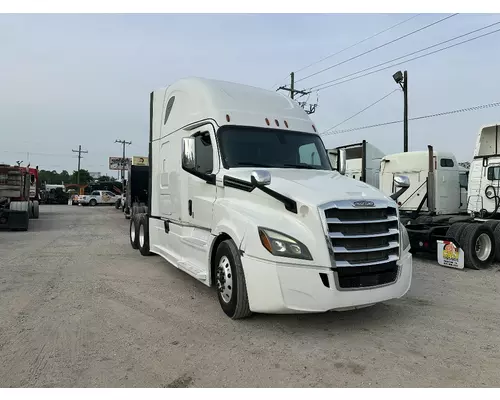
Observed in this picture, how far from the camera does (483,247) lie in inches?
346

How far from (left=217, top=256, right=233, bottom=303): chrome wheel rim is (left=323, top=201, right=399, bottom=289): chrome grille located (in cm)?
135

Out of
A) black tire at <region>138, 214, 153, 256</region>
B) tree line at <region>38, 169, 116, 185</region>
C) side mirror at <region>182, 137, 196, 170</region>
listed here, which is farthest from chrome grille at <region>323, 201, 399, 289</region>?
tree line at <region>38, 169, 116, 185</region>

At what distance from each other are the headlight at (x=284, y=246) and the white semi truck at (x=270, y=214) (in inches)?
0.4

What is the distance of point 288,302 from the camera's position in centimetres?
418

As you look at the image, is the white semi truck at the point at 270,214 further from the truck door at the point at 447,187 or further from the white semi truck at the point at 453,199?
the truck door at the point at 447,187

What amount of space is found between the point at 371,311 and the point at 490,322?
1437mm

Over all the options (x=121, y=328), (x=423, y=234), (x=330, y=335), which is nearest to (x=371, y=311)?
(x=330, y=335)

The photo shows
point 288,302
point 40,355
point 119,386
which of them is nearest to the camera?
point 119,386

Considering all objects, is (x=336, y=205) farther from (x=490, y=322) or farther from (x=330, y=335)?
(x=490, y=322)

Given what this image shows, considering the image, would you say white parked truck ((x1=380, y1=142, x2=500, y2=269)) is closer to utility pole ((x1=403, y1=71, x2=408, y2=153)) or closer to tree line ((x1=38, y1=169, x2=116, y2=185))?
utility pole ((x1=403, y1=71, x2=408, y2=153))

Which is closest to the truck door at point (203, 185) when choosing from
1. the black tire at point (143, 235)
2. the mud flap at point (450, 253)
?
the black tire at point (143, 235)

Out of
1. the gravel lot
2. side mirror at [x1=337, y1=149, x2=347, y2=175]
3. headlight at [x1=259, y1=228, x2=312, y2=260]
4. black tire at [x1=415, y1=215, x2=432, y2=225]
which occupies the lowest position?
the gravel lot

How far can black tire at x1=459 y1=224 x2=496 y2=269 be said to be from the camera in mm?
8398

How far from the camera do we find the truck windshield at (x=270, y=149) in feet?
18.0
